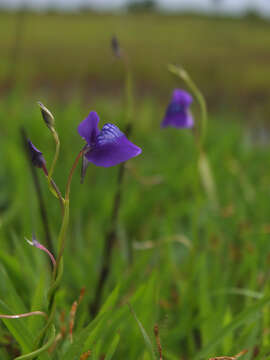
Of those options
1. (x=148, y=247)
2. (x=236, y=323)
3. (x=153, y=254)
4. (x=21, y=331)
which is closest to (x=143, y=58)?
(x=153, y=254)

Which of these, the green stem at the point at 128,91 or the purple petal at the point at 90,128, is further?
the green stem at the point at 128,91

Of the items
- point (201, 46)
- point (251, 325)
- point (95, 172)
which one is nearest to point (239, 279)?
point (251, 325)

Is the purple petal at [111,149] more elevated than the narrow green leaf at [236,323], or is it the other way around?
the purple petal at [111,149]

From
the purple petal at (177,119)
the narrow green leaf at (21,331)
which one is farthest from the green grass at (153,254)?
the purple petal at (177,119)

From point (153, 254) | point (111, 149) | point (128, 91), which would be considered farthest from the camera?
point (153, 254)

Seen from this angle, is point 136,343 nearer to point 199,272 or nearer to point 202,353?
point 202,353

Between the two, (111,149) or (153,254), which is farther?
(153,254)

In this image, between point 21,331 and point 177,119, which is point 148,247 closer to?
point 177,119

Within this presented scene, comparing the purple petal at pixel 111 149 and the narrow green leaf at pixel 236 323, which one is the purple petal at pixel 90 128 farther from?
the narrow green leaf at pixel 236 323
